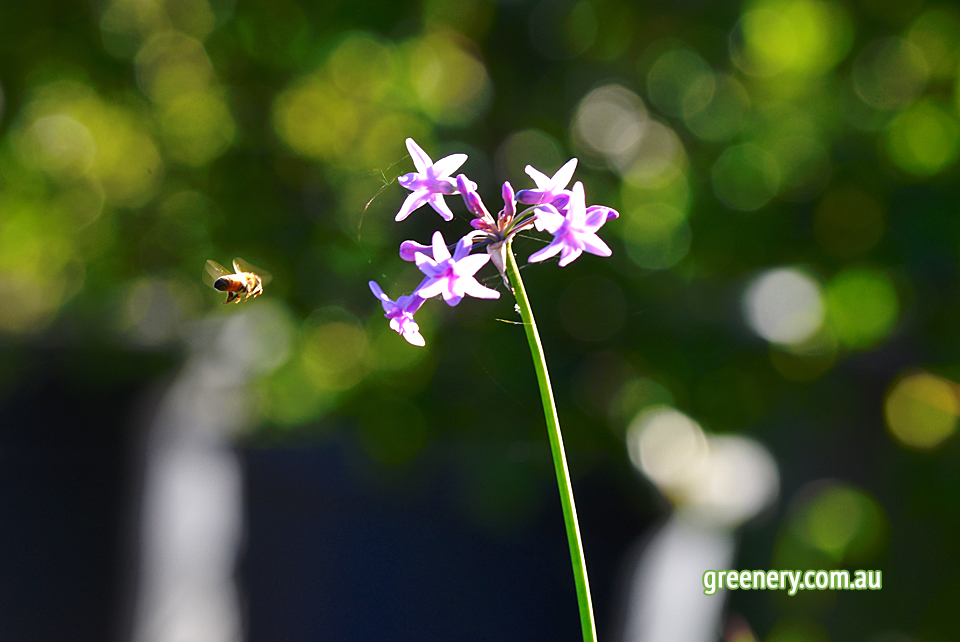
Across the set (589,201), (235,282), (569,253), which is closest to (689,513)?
(589,201)

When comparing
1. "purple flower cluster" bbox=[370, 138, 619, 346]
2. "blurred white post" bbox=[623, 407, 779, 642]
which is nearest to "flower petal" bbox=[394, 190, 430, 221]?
"purple flower cluster" bbox=[370, 138, 619, 346]

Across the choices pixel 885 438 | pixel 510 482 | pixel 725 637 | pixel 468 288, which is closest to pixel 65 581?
pixel 510 482

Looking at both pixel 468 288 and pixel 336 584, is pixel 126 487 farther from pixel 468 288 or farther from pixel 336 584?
pixel 468 288

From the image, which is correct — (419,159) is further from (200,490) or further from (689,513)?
(200,490)

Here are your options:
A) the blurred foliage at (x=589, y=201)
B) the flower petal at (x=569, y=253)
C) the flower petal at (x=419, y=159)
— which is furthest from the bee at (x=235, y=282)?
the blurred foliage at (x=589, y=201)

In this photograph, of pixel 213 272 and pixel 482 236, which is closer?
pixel 482 236

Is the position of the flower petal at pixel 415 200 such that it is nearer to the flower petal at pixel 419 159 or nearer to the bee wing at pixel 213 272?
the flower petal at pixel 419 159
